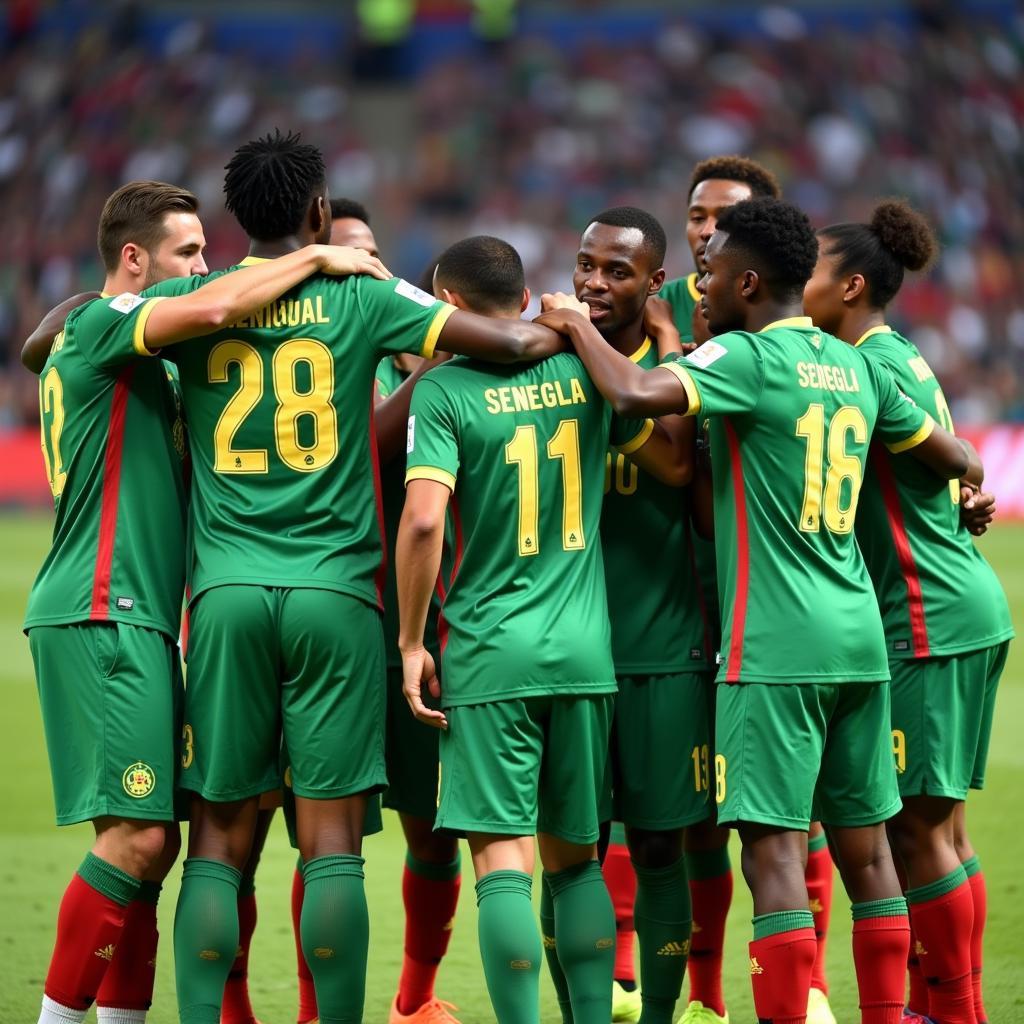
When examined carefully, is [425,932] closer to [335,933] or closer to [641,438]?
[335,933]

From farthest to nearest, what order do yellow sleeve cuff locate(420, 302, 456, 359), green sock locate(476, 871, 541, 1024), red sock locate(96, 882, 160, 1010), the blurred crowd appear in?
the blurred crowd
red sock locate(96, 882, 160, 1010)
yellow sleeve cuff locate(420, 302, 456, 359)
green sock locate(476, 871, 541, 1024)

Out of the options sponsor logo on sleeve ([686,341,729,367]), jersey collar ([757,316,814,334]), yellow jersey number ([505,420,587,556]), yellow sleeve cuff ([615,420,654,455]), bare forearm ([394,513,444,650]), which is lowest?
bare forearm ([394,513,444,650])

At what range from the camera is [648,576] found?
467cm

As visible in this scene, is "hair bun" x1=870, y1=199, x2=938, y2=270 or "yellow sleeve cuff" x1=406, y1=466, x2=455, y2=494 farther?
"hair bun" x1=870, y1=199, x2=938, y2=270

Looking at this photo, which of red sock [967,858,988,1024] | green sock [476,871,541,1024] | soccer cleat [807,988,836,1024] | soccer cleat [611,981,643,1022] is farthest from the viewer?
soccer cleat [611,981,643,1022]

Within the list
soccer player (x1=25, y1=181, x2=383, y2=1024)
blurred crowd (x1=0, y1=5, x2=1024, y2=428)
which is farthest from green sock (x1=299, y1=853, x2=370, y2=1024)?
blurred crowd (x1=0, y1=5, x2=1024, y2=428)

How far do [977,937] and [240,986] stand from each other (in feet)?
7.69

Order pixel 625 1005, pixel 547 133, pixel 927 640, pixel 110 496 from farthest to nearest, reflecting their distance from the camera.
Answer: pixel 547 133
pixel 625 1005
pixel 927 640
pixel 110 496

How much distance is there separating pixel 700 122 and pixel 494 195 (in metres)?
3.68

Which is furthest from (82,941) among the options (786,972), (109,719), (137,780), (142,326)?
(786,972)

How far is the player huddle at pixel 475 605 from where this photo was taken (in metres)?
4.20

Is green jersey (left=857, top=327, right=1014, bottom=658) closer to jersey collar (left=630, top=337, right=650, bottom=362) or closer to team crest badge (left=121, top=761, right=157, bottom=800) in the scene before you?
jersey collar (left=630, top=337, right=650, bottom=362)

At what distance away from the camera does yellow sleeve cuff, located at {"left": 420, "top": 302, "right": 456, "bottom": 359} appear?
4281 mm

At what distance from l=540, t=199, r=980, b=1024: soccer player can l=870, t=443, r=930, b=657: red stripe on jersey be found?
1.16ft
